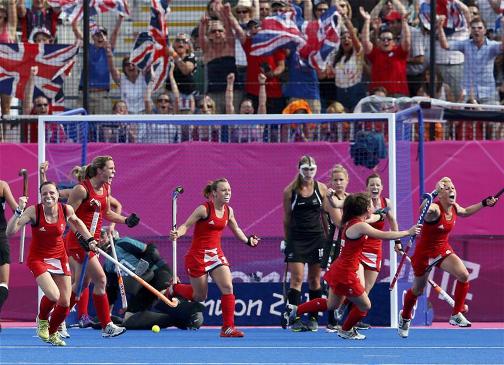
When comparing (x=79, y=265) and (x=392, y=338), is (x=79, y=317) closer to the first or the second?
(x=79, y=265)

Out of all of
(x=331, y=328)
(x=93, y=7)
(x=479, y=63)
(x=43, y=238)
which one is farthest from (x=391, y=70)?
(x=43, y=238)

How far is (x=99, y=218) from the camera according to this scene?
1350 cm

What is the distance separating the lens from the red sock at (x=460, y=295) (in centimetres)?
1378

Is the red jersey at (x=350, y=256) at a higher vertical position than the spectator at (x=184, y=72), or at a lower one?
lower

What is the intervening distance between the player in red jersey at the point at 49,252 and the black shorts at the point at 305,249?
9.29 feet

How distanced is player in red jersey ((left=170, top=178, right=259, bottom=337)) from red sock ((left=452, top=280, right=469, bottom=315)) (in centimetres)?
235

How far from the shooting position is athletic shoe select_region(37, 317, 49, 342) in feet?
40.5

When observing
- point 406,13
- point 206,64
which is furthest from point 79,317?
point 406,13

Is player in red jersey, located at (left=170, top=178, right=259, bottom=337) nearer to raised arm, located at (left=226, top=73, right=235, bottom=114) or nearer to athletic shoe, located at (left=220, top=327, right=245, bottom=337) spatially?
athletic shoe, located at (left=220, top=327, right=245, bottom=337)

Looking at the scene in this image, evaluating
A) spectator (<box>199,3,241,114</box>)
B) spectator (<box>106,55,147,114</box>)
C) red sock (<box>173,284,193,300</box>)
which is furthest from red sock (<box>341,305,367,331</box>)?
spectator (<box>106,55,147,114</box>)

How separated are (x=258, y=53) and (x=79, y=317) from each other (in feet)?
14.0

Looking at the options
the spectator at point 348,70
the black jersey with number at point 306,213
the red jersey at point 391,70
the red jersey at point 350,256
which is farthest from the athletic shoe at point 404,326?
the red jersey at point 391,70

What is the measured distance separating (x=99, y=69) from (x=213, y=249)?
392 cm

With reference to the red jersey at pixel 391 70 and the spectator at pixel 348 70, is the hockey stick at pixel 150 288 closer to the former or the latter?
the spectator at pixel 348 70
